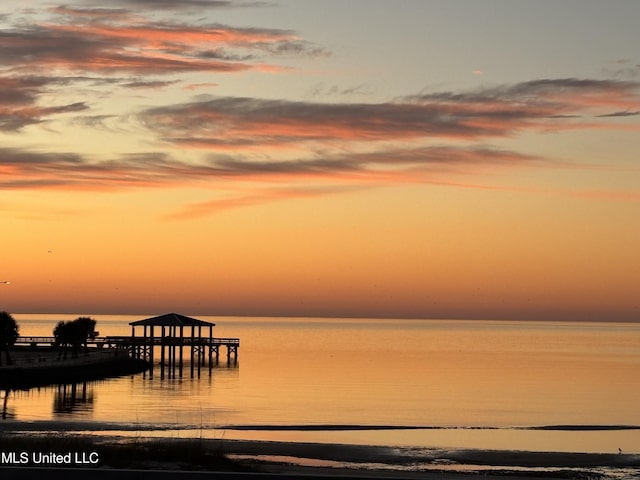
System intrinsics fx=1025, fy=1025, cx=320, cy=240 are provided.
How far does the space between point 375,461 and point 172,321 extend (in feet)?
235

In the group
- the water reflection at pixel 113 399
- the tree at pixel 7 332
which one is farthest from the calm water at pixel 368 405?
the tree at pixel 7 332

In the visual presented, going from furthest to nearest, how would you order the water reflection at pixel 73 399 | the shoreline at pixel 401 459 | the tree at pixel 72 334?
1. the tree at pixel 72 334
2. the water reflection at pixel 73 399
3. the shoreline at pixel 401 459

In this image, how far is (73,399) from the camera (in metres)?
63.2

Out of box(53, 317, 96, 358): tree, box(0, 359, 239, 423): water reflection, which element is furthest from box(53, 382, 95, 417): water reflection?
box(53, 317, 96, 358): tree

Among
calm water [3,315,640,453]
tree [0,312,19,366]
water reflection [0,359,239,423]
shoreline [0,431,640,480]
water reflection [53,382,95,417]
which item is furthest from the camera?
tree [0,312,19,366]

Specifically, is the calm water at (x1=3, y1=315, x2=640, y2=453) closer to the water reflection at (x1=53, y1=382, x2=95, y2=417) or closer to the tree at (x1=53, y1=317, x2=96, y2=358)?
the water reflection at (x1=53, y1=382, x2=95, y2=417)

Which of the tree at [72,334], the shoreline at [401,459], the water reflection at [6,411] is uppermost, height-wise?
the tree at [72,334]

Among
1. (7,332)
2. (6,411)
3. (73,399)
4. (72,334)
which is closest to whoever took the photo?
(6,411)

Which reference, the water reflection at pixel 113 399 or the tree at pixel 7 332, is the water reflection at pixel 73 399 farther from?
the tree at pixel 7 332

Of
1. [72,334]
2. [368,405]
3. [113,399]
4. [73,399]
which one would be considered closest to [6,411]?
[73,399]

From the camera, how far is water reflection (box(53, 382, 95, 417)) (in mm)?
55472

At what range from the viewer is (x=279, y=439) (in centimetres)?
4381

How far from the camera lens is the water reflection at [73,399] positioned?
55.5 m

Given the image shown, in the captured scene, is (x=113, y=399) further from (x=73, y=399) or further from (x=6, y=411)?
(x=6, y=411)
